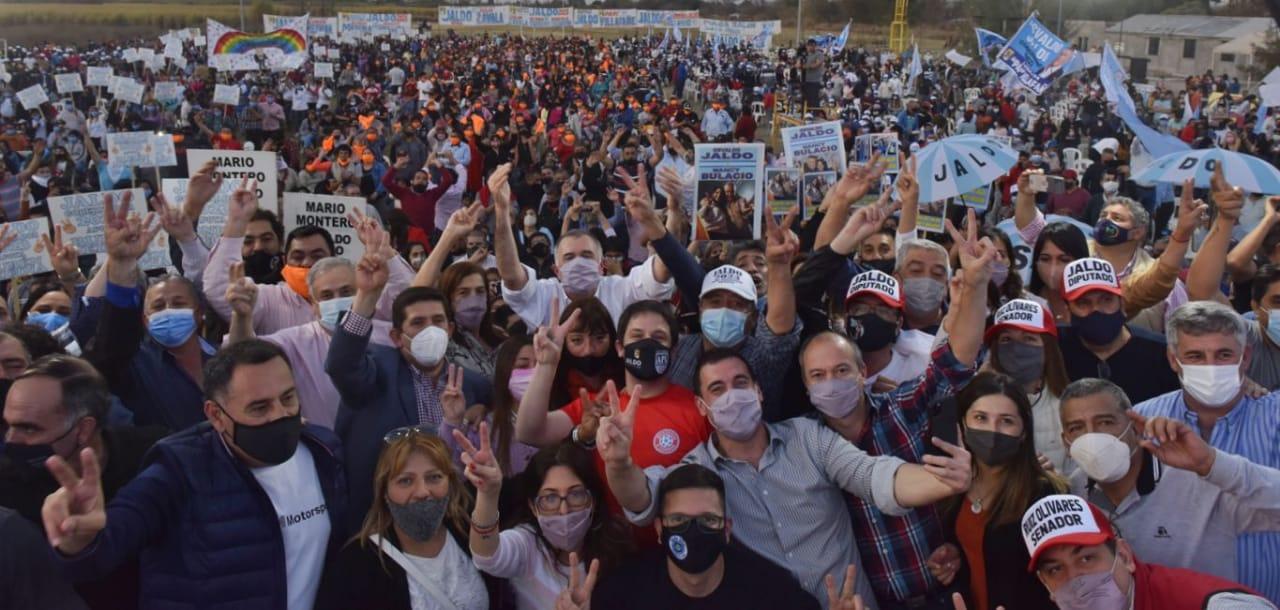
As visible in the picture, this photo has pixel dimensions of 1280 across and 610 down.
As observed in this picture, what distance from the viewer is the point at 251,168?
7875 millimetres

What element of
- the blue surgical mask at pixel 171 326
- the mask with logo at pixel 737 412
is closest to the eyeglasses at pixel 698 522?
the mask with logo at pixel 737 412

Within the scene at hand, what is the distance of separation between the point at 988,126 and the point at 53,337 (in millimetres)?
19171

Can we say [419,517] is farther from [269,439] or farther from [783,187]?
[783,187]

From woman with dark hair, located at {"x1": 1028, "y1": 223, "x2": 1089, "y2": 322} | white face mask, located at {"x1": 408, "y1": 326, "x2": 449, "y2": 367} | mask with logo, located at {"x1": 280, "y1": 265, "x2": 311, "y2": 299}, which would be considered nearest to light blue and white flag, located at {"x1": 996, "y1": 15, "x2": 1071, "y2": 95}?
woman with dark hair, located at {"x1": 1028, "y1": 223, "x2": 1089, "y2": 322}

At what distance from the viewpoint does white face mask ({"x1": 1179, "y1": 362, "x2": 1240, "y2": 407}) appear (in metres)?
3.75

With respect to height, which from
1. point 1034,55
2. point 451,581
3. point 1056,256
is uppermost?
point 1034,55

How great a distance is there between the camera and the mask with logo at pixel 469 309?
5.45m

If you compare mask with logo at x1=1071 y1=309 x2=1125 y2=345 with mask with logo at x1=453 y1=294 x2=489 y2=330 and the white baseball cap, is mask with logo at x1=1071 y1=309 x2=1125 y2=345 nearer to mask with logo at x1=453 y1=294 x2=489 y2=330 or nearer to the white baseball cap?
the white baseball cap

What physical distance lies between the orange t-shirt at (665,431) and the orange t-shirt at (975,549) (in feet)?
3.24

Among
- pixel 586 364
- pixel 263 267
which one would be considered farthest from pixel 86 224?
pixel 586 364

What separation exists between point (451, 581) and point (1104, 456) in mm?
2191

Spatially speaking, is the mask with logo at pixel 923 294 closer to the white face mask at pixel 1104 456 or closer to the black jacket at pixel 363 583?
the white face mask at pixel 1104 456

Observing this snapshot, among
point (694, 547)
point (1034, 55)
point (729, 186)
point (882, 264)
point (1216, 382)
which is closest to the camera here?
point (694, 547)

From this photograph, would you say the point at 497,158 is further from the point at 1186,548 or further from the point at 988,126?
the point at 1186,548
